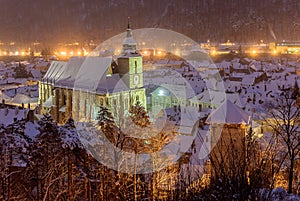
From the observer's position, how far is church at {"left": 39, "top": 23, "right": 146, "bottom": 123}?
77.8 feet

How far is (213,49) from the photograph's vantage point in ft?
216

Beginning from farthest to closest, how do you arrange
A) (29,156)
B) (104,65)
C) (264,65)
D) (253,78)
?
(264,65) → (253,78) → (104,65) → (29,156)

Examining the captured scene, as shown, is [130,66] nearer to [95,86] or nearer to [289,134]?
[95,86]

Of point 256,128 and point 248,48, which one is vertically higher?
point 248,48

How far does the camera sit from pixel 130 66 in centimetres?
2525

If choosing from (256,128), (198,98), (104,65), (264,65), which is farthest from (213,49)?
(256,128)

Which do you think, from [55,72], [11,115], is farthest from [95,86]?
[11,115]

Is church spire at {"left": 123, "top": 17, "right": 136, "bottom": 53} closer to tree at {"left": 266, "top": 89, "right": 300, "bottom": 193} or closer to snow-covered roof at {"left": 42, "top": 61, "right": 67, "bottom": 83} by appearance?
snow-covered roof at {"left": 42, "top": 61, "right": 67, "bottom": 83}

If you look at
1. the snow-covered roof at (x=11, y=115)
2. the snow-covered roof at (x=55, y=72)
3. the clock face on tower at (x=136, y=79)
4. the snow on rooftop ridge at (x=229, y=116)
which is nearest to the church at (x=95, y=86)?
the clock face on tower at (x=136, y=79)

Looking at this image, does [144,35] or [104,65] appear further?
[144,35]

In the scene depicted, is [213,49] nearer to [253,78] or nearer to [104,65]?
[253,78]

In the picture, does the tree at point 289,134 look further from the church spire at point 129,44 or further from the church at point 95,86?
the church spire at point 129,44

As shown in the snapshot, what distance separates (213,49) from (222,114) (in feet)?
186

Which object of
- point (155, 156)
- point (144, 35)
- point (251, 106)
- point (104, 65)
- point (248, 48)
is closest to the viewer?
point (155, 156)
